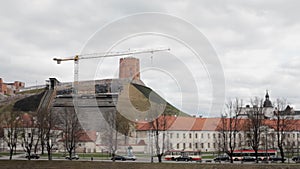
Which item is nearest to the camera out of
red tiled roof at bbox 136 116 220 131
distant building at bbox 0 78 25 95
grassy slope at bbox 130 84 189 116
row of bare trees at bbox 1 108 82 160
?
grassy slope at bbox 130 84 189 116

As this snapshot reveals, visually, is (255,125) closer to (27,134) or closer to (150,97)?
(150,97)

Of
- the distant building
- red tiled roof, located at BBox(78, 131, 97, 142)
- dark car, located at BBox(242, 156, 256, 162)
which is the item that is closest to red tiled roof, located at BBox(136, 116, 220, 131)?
red tiled roof, located at BBox(78, 131, 97, 142)

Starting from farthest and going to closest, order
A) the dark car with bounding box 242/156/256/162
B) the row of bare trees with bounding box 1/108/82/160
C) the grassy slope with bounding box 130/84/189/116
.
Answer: the row of bare trees with bounding box 1/108/82/160
the grassy slope with bounding box 130/84/189/116
the dark car with bounding box 242/156/256/162

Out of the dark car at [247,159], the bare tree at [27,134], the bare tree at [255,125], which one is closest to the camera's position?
the bare tree at [255,125]


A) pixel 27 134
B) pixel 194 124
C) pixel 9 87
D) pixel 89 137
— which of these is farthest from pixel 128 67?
pixel 9 87

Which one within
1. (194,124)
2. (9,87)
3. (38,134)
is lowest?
(38,134)

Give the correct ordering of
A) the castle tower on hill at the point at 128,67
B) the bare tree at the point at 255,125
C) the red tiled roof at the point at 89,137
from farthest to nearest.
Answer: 1. the red tiled roof at the point at 89,137
2. the castle tower on hill at the point at 128,67
3. the bare tree at the point at 255,125

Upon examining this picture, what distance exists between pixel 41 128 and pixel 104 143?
41.2ft

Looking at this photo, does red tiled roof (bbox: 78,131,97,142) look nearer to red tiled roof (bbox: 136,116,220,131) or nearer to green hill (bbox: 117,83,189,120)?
green hill (bbox: 117,83,189,120)

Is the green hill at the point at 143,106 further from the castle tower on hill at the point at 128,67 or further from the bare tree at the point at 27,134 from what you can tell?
the bare tree at the point at 27,134

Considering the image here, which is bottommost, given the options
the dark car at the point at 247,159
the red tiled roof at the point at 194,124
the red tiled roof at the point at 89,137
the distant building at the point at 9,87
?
the dark car at the point at 247,159

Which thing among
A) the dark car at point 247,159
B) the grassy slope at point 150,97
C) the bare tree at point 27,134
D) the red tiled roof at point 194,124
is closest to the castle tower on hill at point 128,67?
the grassy slope at point 150,97

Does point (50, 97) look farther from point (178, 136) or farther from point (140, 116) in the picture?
point (140, 116)

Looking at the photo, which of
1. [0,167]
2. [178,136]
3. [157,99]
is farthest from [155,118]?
[178,136]
